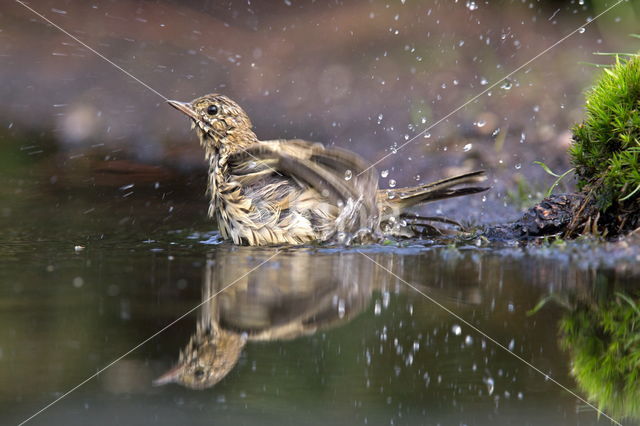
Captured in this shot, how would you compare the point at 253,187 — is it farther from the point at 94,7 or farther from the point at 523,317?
the point at 94,7

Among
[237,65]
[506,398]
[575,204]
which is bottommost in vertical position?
[506,398]

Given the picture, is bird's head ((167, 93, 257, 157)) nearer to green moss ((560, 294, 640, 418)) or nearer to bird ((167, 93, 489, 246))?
bird ((167, 93, 489, 246))

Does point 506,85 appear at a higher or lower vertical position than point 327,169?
higher

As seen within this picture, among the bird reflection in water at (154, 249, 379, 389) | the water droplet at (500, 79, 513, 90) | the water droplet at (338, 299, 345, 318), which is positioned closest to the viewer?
the bird reflection in water at (154, 249, 379, 389)

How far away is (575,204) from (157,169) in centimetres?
436

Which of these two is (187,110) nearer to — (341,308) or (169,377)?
(341,308)

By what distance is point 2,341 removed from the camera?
125 inches

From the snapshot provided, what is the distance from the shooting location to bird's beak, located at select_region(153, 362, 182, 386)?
8.93 ft

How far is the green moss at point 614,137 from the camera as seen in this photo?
15.7 ft

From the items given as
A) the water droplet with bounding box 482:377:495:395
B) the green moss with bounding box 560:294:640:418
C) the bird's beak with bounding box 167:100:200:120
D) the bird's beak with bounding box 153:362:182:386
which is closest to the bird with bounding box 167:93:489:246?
the bird's beak with bounding box 167:100:200:120

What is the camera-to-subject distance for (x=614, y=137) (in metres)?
4.91

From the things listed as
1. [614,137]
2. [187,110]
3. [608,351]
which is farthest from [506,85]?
[608,351]

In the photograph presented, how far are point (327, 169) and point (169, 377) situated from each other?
10.2 feet

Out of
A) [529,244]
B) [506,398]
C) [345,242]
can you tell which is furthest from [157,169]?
[506,398]
